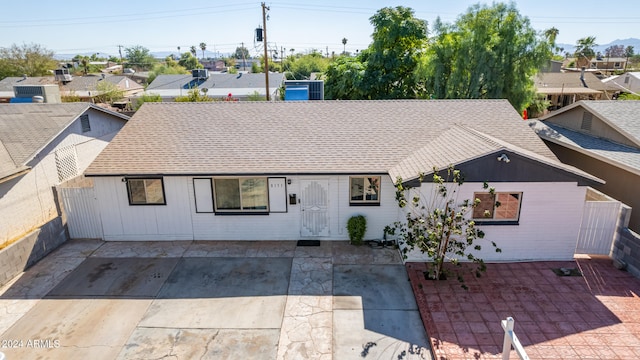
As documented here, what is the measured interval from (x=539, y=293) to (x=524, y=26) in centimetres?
1693

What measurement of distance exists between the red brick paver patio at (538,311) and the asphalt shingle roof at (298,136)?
3560 millimetres

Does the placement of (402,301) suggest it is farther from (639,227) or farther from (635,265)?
(639,227)

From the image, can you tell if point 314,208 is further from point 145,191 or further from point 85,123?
point 85,123

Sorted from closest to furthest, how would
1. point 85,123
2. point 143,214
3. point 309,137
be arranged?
point 143,214 → point 309,137 → point 85,123

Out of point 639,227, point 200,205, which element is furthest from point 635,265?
point 200,205

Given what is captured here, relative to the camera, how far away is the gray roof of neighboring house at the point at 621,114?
45.5ft

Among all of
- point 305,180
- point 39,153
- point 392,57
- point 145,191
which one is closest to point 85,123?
point 39,153

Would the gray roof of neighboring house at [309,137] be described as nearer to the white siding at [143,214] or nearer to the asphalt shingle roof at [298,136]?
the asphalt shingle roof at [298,136]

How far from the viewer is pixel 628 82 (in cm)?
4834

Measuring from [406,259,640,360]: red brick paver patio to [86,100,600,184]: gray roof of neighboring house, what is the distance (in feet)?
10.3

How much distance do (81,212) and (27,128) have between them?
4.37m

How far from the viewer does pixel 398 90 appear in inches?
1107

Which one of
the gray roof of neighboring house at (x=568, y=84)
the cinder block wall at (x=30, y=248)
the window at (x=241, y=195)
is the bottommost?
the cinder block wall at (x=30, y=248)

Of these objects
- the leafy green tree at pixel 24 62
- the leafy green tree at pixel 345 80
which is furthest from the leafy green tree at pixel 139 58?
the leafy green tree at pixel 345 80
